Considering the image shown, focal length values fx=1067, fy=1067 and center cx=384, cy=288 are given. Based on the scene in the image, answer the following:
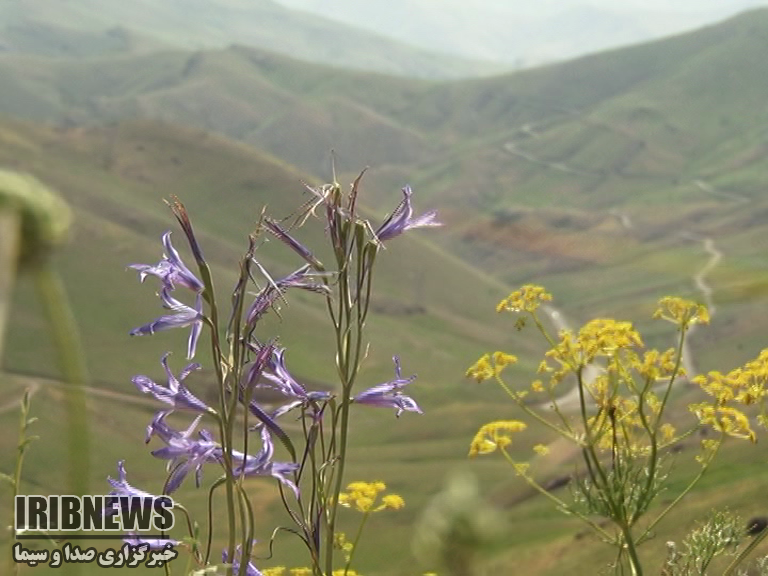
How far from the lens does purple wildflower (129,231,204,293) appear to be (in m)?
3.34

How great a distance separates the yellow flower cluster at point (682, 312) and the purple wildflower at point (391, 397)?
1494 millimetres

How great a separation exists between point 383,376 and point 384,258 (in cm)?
3791

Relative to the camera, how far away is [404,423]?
106 metres

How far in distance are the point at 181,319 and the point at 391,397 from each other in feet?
2.73

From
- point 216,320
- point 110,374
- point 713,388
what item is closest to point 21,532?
point 216,320

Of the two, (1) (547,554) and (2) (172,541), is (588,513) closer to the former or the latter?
(2) (172,541)

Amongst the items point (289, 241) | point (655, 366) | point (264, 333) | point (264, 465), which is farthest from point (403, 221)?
point (264, 333)

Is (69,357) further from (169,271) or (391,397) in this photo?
(391,397)

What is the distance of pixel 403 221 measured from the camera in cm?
376

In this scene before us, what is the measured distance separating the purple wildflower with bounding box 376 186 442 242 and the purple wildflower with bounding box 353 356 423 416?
43cm

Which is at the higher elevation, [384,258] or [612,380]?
[384,258]

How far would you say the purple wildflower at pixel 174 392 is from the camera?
3.24 metres

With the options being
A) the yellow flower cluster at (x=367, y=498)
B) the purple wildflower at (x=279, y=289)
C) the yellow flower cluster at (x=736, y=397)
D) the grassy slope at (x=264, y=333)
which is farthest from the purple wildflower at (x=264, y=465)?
the grassy slope at (x=264, y=333)

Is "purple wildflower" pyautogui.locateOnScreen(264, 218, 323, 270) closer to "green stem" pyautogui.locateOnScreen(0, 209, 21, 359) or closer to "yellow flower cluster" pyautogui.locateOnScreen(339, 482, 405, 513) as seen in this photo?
"green stem" pyautogui.locateOnScreen(0, 209, 21, 359)
